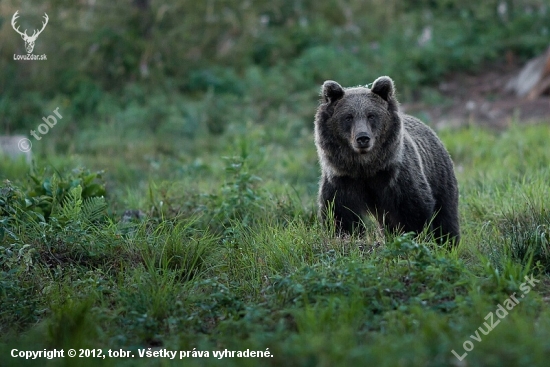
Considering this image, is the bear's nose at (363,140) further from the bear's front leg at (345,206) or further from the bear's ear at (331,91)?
the bear's ear at (331,91)

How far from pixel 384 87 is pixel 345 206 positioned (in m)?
1.02

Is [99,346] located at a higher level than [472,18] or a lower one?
lower

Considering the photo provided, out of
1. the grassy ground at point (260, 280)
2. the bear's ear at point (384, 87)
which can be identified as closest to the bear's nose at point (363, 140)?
the bear's ear at point (384, 87)

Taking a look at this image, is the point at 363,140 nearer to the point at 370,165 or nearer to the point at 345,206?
the point at 370,165

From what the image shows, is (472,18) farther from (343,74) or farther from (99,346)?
(99,346)

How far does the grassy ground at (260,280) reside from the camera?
4.04 metres

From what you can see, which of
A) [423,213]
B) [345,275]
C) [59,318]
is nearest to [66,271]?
[59,318]

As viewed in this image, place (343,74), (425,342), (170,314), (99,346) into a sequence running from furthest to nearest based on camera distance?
(343,74) → (170,314) → (99,346) → (425,342)

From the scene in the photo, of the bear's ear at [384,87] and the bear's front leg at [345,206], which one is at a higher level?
the bear's ear at [384,87]

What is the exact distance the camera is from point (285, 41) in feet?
50.3

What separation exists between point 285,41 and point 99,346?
11.6m

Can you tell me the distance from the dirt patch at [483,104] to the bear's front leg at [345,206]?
5656mm

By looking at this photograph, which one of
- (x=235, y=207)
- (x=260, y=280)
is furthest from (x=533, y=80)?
(x=260, y=280)

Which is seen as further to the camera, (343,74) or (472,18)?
(472,18)
